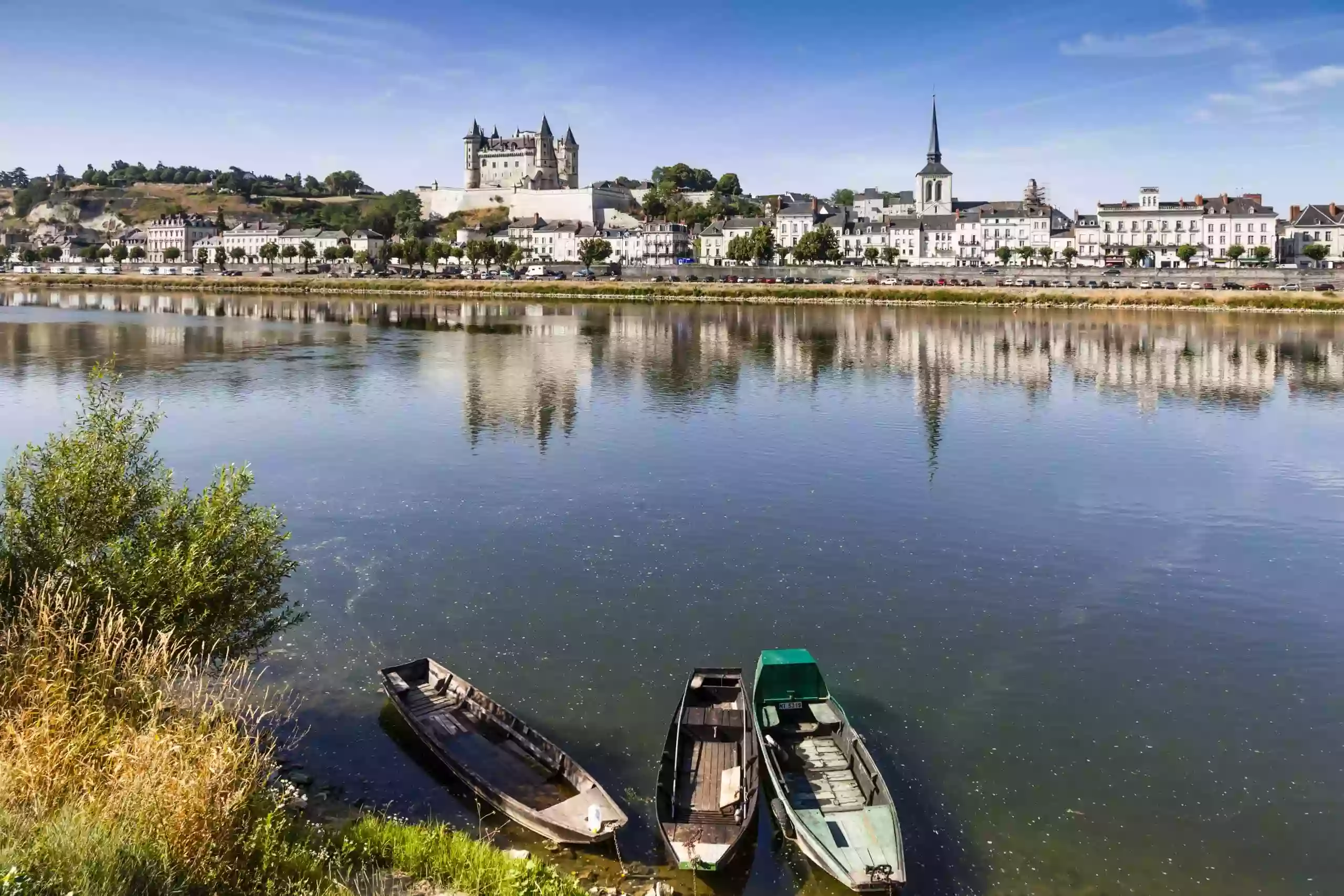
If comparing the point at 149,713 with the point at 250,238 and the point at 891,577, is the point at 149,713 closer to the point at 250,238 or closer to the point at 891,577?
the point at 891,577

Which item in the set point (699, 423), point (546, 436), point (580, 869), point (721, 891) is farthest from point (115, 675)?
point (699, 423)

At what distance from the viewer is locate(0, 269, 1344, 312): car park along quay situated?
86.2m

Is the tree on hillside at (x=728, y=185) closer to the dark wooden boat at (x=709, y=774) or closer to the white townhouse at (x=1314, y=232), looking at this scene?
the white townhouse at (x=1314, y=232)

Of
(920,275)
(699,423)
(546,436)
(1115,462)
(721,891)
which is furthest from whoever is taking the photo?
(920,275)

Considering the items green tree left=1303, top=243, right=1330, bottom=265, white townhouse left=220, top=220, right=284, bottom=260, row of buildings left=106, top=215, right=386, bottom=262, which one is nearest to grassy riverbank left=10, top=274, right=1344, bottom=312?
row of buildings left=106, top=215, right=386, bottom=262

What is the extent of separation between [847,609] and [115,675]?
10618 mm

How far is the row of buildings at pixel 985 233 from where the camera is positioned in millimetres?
112125

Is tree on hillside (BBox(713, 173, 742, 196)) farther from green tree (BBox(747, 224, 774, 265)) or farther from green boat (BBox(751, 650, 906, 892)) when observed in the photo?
green boat (BBox(751, 650, 906, 892))

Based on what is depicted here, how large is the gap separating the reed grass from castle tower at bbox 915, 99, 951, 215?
13401cm

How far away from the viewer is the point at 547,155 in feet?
556

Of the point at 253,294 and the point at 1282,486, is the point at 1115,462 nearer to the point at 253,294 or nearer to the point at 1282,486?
the point at 1282,486

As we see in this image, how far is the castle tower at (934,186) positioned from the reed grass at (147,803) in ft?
440

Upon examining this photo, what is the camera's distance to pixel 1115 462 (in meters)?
28.6

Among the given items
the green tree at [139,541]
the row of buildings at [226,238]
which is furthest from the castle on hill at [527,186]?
the green tree at [139,541]
